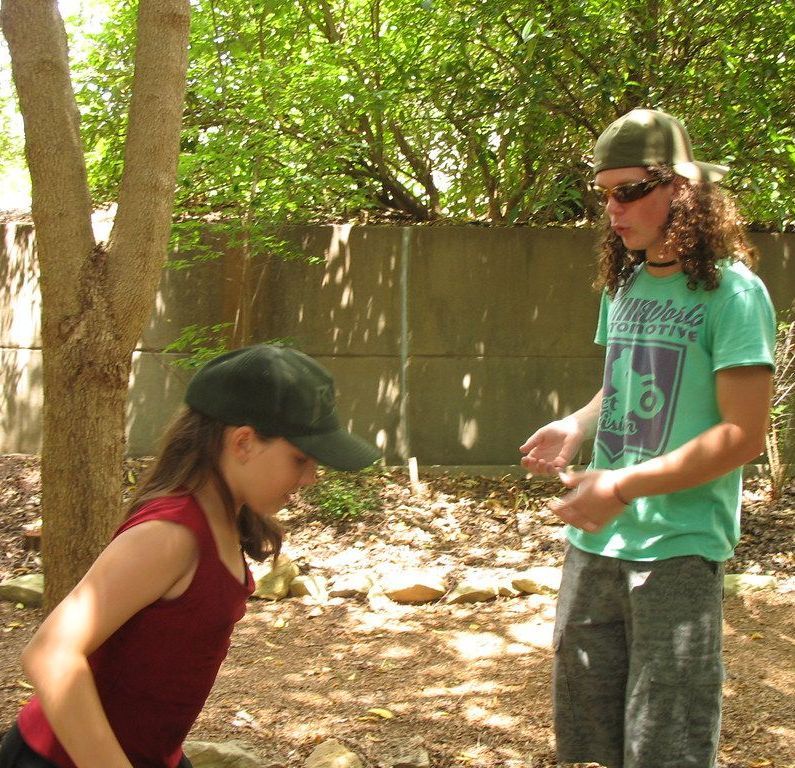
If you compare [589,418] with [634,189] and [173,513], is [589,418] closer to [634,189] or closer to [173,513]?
[634,189]

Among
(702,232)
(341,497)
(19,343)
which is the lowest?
(341,497)

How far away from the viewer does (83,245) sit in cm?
370

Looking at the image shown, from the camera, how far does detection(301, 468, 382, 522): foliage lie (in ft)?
22.0

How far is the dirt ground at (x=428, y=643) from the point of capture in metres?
3.84

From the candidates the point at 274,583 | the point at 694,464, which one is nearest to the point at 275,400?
the point at 694,464

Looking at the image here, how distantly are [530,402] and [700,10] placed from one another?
119 inches

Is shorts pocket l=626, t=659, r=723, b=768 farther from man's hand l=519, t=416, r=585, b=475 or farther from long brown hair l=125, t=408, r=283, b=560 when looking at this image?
long brown hair l=125, t=408, r=283, b=560

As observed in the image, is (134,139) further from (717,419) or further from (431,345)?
(431,345)

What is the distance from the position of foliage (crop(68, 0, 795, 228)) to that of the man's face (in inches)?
152

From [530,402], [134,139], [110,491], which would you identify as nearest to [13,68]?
[134,139]

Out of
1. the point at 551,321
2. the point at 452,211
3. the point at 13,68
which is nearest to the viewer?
the point at 13,68

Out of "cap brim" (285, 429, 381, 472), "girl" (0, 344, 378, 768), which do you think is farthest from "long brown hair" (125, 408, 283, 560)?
"cap brim" (285, 429, 381, 472)

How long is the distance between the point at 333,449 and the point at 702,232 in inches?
41.6

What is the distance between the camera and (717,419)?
89.7 inches
